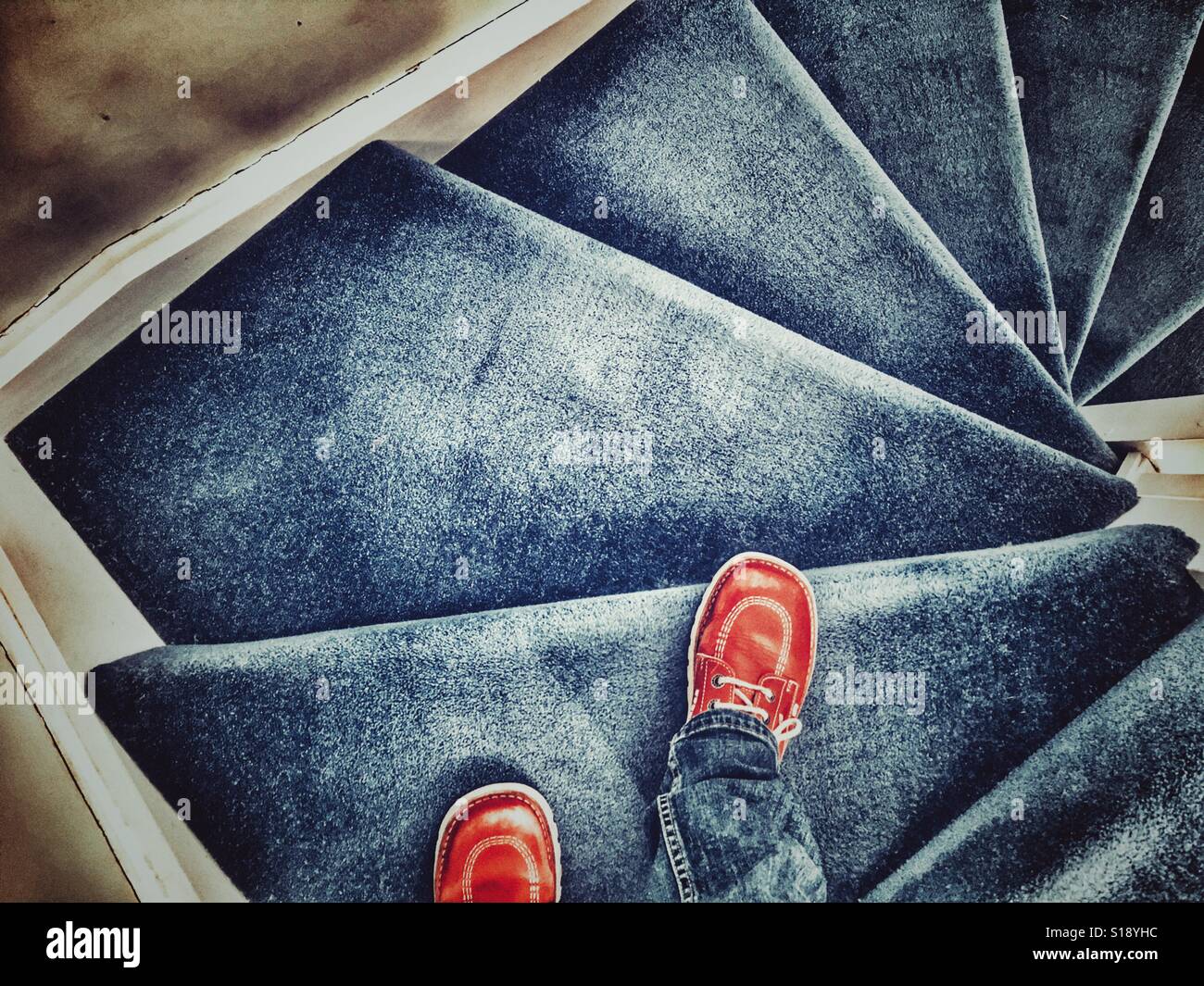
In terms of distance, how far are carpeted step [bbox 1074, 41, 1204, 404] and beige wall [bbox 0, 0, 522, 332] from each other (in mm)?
1326

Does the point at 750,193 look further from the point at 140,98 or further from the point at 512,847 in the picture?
the point at 512,847

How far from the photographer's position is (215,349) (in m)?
1.18

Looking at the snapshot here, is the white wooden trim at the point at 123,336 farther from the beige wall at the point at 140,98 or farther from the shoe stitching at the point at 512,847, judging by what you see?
the shoe stitching at the point at 512,847

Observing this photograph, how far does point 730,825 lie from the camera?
1.03m

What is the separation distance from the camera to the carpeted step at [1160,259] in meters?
1.28

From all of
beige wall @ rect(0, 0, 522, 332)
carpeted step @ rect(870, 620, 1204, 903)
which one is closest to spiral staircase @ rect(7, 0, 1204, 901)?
carpeted step @ rect(870, 620, 1204, 903)

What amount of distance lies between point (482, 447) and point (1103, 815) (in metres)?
1.05

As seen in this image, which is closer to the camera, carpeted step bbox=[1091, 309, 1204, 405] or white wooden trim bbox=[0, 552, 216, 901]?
white wooden trim bbox=[0, 552, 216, 901]

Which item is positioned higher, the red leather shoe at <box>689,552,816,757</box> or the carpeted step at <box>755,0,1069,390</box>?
the carpeted step at <box>755,0,1069,390</box>

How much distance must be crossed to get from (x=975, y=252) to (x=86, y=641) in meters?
1.62

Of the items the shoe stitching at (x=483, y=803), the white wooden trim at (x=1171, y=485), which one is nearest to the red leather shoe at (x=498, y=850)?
the shoe stitching at (x=483, y=803)

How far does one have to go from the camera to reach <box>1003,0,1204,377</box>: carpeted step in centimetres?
129

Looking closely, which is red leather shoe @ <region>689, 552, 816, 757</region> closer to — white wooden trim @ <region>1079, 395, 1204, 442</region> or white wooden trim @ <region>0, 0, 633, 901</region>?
white wooden trim @ <region>1079, 395, 1204, 442</region>
